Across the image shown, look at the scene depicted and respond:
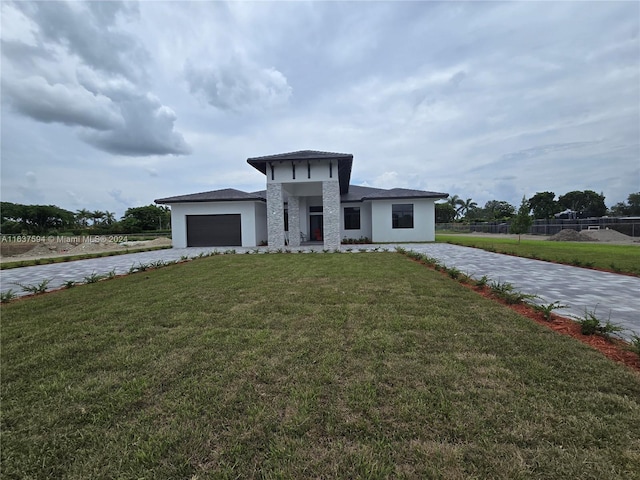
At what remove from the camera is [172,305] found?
5020 mm

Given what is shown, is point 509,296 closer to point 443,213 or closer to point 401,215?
point 401,215

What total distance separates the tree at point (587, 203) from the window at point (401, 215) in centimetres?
5391

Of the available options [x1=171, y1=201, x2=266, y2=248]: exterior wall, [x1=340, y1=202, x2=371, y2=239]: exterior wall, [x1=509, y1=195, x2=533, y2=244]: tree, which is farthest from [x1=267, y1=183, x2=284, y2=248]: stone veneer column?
[x1=509, y1=195, x2=533, y2=244]: tree

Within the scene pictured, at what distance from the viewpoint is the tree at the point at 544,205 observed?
53653mm

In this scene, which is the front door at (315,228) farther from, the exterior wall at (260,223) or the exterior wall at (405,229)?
the exterior wall at (405,229)

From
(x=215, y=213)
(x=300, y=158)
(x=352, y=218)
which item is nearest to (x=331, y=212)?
(x=300, y=158)

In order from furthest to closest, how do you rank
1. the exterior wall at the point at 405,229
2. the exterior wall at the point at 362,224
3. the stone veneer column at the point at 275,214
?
the exterior wall at the point at 362,224 < the exterior wall at the point at 405,229 < the stone veneer column at the point at 275,214

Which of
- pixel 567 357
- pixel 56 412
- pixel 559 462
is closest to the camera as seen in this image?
pixel 559 462

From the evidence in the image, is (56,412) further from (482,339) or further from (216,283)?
(216,283)

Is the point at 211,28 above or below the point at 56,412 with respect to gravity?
above

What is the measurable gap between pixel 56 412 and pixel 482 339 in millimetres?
4220

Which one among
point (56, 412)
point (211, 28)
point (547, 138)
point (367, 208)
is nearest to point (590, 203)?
point (547, 138)

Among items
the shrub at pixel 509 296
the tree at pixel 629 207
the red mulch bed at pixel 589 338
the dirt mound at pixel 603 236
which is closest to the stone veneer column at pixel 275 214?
the shrub at pixel 509 296

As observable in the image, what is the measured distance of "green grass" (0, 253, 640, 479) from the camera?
1657 mm
